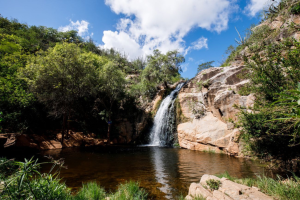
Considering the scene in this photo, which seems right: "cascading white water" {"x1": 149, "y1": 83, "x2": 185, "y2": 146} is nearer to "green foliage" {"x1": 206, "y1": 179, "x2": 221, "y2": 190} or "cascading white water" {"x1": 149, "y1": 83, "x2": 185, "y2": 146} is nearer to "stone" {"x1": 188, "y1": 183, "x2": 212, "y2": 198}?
"green foliage" {"x1": 206, "y1": 179, "x2": 221, "y2": 190}

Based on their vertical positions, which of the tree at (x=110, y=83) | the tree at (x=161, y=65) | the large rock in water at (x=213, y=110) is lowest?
the large rock in water at (x=213, y=110)

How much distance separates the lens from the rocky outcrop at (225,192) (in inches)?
145

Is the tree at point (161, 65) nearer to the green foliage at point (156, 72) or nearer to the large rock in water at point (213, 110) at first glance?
the green foliage at point (156, 72)

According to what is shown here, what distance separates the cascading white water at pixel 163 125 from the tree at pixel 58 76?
10478 mm

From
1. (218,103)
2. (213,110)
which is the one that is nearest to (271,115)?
(218,103)

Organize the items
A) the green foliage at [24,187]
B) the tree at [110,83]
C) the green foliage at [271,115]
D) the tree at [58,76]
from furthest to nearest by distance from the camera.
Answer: the tree at [110,83] < the tree at [58,76] < the green foliage at [271,115] < the green foliage at [24,187]

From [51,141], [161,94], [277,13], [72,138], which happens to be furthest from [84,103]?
[277,13]

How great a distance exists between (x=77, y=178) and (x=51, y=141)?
12.3m

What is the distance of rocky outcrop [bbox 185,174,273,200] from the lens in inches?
145

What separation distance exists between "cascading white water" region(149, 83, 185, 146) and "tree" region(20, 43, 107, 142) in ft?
34.4

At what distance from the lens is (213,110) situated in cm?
1500

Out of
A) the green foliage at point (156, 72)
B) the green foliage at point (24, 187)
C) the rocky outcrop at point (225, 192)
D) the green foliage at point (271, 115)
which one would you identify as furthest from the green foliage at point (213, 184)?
the green foliage at point (156, 72)

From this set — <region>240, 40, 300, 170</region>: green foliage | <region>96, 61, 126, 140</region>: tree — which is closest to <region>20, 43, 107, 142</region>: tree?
<region>96, 61, 126, 140</region>: tree

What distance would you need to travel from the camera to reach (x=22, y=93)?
14.3 metres
